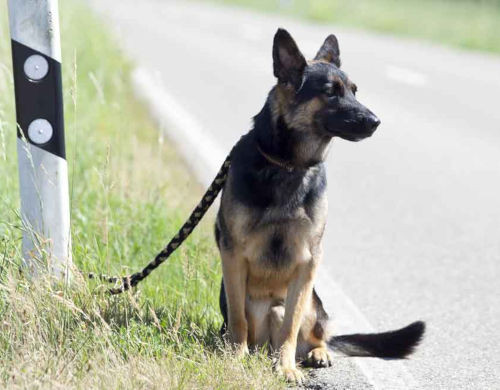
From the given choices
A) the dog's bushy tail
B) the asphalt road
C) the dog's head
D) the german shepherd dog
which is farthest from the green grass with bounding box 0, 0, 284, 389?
the dog's head

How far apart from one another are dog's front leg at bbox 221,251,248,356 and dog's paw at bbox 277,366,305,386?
0.66 ft

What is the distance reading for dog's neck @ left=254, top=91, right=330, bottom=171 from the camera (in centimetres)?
405

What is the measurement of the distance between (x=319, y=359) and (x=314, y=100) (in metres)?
1.13

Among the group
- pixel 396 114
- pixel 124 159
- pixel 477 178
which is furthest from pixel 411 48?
pixel 124 159

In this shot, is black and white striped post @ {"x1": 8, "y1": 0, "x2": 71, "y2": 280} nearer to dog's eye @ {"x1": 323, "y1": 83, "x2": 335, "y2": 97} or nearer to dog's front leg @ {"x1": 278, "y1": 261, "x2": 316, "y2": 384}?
dog's front leg @ {"x1": 278, "y1": 261, "x2": 316, "y2": 384}

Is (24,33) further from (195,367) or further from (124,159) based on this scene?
(124,159)

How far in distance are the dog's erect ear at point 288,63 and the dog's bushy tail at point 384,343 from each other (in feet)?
3.89

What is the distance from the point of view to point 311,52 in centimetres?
1794

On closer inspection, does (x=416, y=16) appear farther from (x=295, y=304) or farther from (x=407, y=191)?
(x=295, y=304)

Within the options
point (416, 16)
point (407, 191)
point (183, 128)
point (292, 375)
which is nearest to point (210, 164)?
point (407, 191)

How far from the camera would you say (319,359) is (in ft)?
13.5

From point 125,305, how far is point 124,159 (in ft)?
11.5

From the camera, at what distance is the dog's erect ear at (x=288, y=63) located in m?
4.07

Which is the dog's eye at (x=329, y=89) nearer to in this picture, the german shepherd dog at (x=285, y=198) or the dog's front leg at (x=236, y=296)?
the german shepherd dog at (x=285, y=198)
